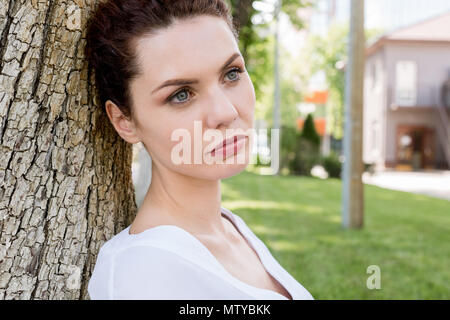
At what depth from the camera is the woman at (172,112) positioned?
117cm

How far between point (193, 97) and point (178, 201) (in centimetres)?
34

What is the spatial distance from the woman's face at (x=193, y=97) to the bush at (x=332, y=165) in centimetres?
1878

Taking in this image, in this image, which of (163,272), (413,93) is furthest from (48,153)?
(413,93)

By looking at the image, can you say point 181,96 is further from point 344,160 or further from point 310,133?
point 310,133

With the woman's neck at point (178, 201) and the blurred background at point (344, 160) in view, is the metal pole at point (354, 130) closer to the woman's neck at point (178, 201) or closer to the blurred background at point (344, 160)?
the blurred background at point (344, 160)

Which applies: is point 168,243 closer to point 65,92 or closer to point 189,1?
point 65,92

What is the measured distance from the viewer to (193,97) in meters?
1.23

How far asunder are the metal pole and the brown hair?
636 centimetres

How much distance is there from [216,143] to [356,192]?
6.61 m

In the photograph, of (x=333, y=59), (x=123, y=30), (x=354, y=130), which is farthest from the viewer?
(x=333, y=59)

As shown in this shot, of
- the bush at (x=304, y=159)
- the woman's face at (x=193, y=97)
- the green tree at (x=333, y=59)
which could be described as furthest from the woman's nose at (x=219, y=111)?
the green tree at (x=333, y=59)

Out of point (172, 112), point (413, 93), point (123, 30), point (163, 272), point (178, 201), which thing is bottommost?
point (163, 272)

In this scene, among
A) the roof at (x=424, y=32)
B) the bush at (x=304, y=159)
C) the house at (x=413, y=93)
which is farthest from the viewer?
the house at (x=413, y=93)
